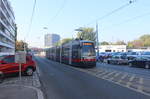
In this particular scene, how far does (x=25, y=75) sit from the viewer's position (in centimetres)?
1670

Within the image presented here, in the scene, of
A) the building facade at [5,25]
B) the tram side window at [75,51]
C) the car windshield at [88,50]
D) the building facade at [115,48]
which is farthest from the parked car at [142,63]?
the building facade at [115,48]

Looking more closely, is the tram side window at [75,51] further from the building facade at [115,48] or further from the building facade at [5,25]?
the building facade at [115,48]

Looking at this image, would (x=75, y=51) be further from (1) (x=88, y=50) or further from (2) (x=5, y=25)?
(2) (x=5, y=25)

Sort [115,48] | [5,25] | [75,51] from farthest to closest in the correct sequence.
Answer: [115,48] → [5,25] → [75,51]

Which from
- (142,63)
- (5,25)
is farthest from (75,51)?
(5,25)

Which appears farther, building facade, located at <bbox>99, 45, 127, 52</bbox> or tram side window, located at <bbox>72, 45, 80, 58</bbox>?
building facade, located at <bbox>99, 45, 127, 52</bbox>

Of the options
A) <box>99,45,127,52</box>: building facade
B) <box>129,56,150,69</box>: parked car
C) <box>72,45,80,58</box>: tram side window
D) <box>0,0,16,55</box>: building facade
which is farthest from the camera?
<box>99,45,127,52</box>: building facade

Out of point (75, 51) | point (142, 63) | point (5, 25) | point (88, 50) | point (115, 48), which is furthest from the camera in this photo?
point (115, 48)

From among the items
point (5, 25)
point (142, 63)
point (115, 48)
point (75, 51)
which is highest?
point (5, 25)

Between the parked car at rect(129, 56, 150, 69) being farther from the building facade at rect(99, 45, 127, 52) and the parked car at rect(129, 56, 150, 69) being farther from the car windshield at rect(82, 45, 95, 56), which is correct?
the building facade at rect(99, 45, 127, 52)

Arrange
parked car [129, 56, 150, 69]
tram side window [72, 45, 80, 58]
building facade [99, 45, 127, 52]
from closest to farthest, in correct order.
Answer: parked car [129, 56, 150, 69] → tram side window [72, 45, 80, 58] → building facade [99, 45, 127, 52]

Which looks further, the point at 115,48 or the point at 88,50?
the point at 115,48

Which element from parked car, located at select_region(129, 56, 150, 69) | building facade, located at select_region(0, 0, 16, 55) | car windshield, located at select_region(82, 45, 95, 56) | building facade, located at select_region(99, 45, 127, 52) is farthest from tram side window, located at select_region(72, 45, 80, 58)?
building facade, located at select_region(99, 45, 127, 52)

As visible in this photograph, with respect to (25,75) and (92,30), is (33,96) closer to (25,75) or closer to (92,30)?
(25,75)
